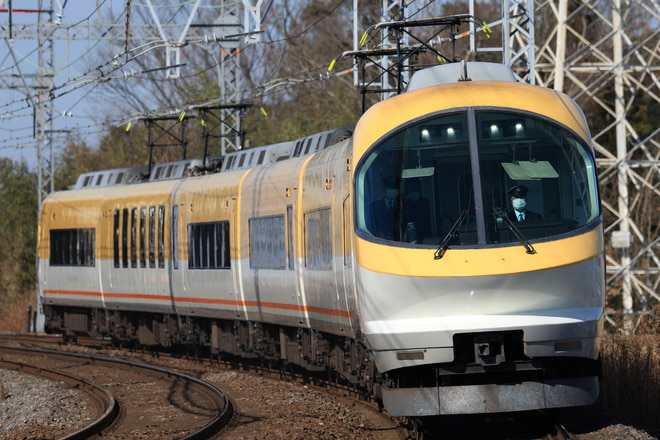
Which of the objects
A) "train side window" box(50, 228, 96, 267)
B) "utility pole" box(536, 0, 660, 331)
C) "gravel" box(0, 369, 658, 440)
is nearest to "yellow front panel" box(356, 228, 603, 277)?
"gravel" box(0, 369, 658, 440)

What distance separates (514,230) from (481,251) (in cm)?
33

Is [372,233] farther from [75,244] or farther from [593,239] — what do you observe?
[75,244]

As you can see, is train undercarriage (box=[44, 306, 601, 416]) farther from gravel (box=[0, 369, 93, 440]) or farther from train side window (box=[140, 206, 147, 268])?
gravel (box=[0, 369, 93, 440])

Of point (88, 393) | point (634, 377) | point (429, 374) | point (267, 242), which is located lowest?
point (88, 393)

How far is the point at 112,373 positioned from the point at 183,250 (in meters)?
2.34

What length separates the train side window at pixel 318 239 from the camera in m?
13.8

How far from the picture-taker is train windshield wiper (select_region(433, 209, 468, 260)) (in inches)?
394

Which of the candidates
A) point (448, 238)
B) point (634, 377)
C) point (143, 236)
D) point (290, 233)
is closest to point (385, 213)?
point (448, 238)

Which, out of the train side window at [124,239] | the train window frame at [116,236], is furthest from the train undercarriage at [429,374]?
the train window frame at [116,236]

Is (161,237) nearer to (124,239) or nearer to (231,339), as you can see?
(124,239)

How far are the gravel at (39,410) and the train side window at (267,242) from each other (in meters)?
3.07

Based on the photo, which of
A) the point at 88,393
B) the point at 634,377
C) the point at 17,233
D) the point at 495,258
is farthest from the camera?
the point at 17,233

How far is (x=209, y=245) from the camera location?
19984mm

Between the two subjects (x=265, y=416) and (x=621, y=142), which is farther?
(x=621, y=142)
